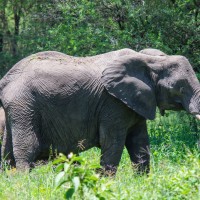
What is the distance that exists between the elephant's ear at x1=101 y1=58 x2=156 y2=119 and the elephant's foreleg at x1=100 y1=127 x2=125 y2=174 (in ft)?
1.19

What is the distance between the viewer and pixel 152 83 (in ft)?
29.9

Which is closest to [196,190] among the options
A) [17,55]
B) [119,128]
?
[119,128]

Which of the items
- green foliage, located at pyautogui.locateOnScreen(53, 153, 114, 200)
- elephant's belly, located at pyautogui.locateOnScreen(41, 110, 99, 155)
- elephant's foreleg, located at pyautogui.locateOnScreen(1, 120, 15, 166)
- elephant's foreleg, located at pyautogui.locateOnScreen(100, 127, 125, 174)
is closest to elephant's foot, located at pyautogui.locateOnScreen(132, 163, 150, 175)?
elephant's foreleg, located at pyautogui.locateOnScreen(100, 127, 125, 174)

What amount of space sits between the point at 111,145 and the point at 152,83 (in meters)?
0.89

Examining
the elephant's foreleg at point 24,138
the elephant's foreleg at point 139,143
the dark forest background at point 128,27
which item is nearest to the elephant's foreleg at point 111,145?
the elephant's foreleg at point 139,143

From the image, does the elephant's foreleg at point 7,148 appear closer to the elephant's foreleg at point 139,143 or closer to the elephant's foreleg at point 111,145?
the elephant's foreleg at point 111,145

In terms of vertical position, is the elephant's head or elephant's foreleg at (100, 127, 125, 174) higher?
the elephant's head

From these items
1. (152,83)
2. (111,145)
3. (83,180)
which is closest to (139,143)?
(111,145)

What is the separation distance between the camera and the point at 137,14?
12.1 metres

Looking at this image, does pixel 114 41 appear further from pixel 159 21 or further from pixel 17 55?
pixel 17 55

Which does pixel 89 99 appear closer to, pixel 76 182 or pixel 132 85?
pixel 132 85

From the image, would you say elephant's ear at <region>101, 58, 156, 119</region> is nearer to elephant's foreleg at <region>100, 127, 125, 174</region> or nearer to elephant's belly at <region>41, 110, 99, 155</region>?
elephant's foreleg at <region>100, 127, 125, 174</region>

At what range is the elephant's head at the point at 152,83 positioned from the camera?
8.88m

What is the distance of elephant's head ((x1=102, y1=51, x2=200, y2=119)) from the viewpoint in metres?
8.88
